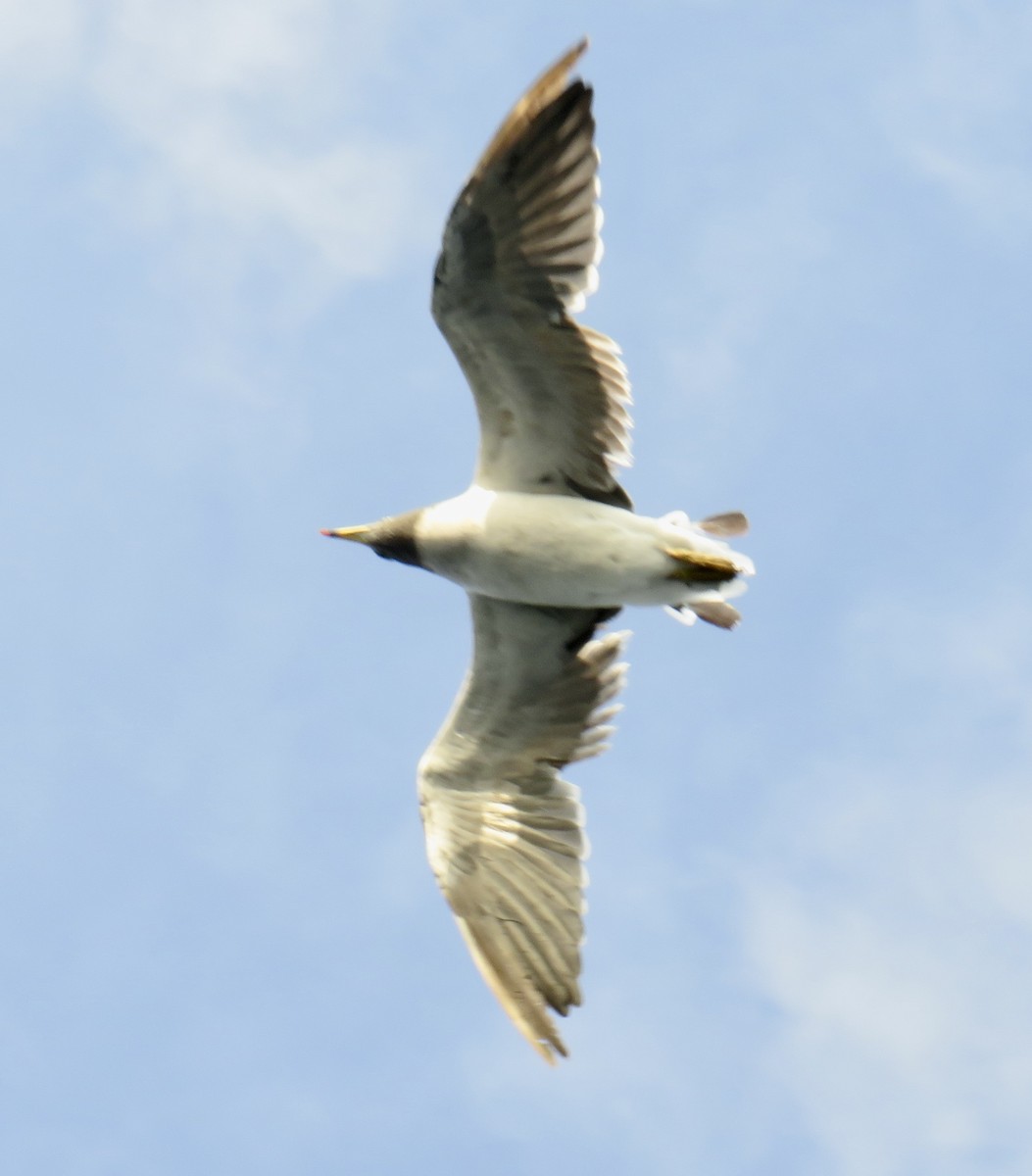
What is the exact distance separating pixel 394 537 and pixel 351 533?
0.44 m

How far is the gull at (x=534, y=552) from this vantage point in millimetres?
10352

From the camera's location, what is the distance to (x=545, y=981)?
11055 millimetres

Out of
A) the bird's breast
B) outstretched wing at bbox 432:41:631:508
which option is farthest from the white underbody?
outstretched wing at bbox 432:41:631:508

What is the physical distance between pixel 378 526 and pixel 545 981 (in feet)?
9.51

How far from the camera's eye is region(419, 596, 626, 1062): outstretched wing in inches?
457

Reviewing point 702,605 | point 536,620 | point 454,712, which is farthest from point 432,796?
point 702,605

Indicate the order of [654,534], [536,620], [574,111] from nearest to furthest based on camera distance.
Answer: [574,111] < [654,534] < [536,620]

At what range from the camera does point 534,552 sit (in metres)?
11.1

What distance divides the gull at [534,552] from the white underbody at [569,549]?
11 millimetres

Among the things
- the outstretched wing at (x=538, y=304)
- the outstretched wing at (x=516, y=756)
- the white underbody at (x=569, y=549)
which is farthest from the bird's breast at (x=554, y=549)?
the outstretched wing at (x=516, y=756)

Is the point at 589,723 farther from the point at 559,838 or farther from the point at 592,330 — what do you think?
the point at 592,330

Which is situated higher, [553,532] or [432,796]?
[553,532]

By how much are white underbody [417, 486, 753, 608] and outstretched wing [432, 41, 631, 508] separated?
189 mm

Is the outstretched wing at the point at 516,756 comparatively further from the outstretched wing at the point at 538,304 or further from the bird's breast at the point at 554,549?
the outstretched wing at the point at 538,304
